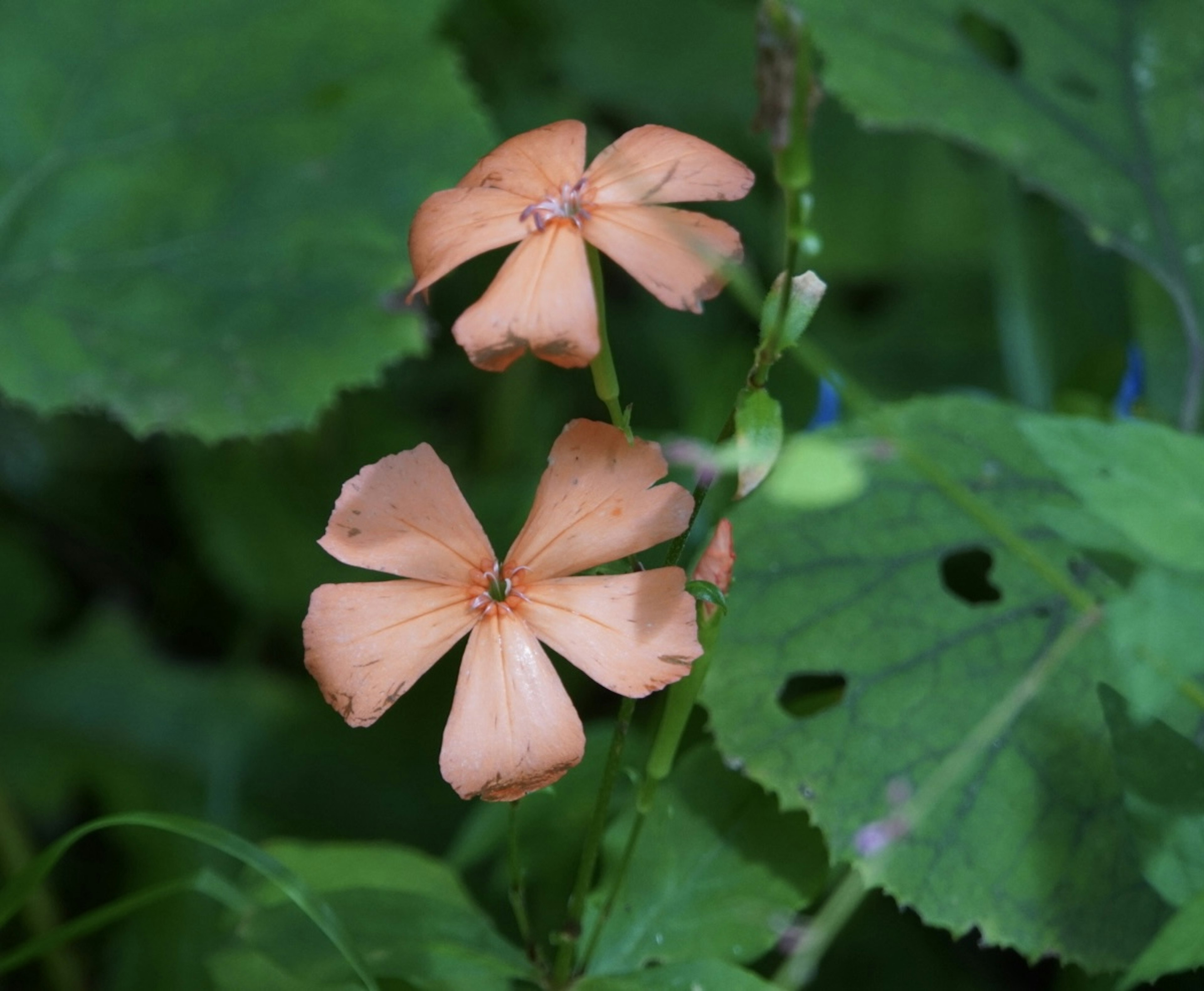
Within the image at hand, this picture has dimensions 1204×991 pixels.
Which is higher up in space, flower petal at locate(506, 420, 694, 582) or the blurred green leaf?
flower petal at locate(506, 420, 694, 582)

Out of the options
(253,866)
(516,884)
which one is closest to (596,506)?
(516,884)

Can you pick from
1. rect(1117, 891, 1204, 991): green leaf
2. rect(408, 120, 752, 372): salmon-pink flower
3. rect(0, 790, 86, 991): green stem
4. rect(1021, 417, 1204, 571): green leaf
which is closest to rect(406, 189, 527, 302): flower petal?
rect(408, 120, 752, 372): salmon-pink flower

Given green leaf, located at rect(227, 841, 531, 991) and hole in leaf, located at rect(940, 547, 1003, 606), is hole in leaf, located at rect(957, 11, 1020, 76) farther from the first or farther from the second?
green leaf, located at rect(227, 841, 531, 991)

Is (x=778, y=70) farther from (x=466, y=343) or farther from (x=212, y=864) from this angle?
(x=212, y=864)

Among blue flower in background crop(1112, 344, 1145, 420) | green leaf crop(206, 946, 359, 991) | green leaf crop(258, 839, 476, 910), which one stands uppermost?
blue flower in background crop(1112, 344, 1145, 420)

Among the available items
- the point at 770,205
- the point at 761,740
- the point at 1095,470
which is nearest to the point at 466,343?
the point at 1095,470

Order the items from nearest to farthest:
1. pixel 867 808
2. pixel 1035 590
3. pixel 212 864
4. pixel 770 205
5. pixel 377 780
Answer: pixel 867 808, pixel 1035 590, pixel 212 864, pixel 377 780, pixel 770 205

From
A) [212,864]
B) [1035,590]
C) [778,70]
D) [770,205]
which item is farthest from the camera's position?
[770,205]

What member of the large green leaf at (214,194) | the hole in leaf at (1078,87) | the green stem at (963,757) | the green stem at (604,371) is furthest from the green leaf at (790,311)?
the hole in leaf at (1078,87)

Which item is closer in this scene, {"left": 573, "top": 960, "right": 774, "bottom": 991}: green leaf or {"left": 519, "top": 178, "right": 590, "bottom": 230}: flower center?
{"left": 519, "top": 178, "right": 590, "bottom": 230}: flower center
